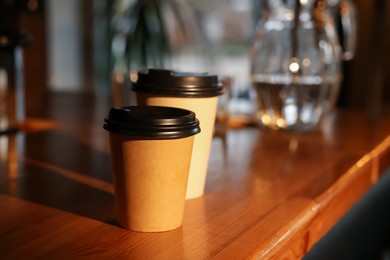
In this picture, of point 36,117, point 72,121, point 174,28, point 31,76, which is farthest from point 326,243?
point 174,28

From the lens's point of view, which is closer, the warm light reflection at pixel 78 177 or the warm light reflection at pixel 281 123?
the warm light reflection at pixel 78 177

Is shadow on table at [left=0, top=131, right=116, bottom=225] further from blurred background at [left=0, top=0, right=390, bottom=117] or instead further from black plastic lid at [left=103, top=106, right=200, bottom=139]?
blurred background at [left=0, top=0, right=390, bottom=117]

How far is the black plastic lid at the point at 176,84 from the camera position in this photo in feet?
2.37

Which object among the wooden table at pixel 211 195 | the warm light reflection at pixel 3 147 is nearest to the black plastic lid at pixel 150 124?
the wooden table at pixel 211 195

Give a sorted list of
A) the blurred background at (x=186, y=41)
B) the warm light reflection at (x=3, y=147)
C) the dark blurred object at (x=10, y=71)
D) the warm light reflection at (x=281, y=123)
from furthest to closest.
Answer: the blurred background at (x=186, y=41), the warm light reflection at (x=281, y=123), the dark blurred object at (x=10, y=71), the warm light reflection at (x=3, y=147)

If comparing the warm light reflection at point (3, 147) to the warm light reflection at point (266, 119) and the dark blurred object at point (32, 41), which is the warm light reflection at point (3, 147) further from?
the warm light reflection at point (266, 119)

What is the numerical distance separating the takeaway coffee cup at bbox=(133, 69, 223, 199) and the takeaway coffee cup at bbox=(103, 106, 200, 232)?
117mm

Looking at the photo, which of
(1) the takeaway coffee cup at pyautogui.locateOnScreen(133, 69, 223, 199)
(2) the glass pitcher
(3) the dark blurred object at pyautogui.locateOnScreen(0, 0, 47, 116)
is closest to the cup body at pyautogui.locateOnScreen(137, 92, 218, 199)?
(1) the takeaway coffee cup at pyautogui.locateOnScreen(133, 69, 223, 199)

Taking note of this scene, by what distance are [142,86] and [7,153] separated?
35 cm

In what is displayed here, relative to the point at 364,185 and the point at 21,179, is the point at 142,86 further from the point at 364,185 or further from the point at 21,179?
the point at 364,185

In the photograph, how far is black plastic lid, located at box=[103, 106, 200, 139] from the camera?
1.83 ft

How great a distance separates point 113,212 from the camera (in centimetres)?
66

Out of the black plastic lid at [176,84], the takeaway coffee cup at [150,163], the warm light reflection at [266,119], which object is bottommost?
the warm light reflection at [266,119]

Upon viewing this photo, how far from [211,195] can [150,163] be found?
0.22m
